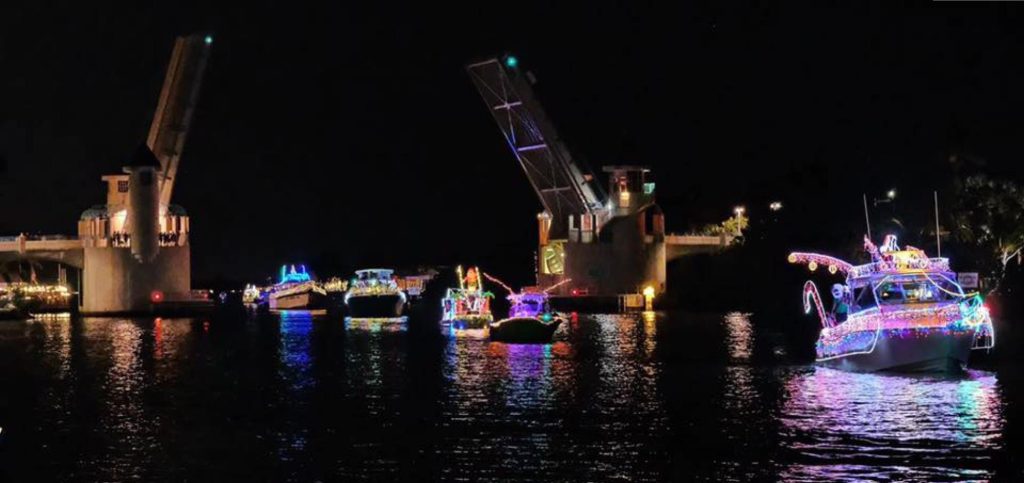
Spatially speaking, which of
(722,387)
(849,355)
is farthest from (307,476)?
(849,355)

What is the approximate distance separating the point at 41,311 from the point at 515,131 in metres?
36.9

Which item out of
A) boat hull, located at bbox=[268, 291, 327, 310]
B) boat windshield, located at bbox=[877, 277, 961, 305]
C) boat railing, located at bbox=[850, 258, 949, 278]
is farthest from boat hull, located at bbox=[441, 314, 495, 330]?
boat hull, located at bbox=[268, 291, 327, 310]

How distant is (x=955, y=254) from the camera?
170 ft

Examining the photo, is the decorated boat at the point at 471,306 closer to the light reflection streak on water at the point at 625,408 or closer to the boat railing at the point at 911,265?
the light reflection streak on water at the point at 625,408

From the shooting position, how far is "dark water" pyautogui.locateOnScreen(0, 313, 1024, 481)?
22719mm

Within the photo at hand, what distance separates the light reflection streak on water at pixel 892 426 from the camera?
2198 centimetres

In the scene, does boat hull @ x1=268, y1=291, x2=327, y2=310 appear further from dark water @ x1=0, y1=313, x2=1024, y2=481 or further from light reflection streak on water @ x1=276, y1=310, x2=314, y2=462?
dark water @ x1=0, y1=313, x2=1024, y2=481

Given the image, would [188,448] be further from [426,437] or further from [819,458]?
[819,458]

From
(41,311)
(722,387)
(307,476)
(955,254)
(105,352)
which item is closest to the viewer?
(307,476)

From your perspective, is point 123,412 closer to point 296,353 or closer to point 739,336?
point 296,353

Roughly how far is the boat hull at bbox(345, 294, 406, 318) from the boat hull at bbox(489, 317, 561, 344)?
2719 centimetres

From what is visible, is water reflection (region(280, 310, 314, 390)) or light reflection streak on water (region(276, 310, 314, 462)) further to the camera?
water reflection (region(280, 310, 314, 390))

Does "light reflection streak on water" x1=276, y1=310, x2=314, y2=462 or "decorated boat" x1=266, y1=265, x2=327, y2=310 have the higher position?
"decorated boat" x1=266, y1=265, x2=327, y2=310

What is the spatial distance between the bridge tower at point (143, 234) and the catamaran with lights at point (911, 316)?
48.6 metres
